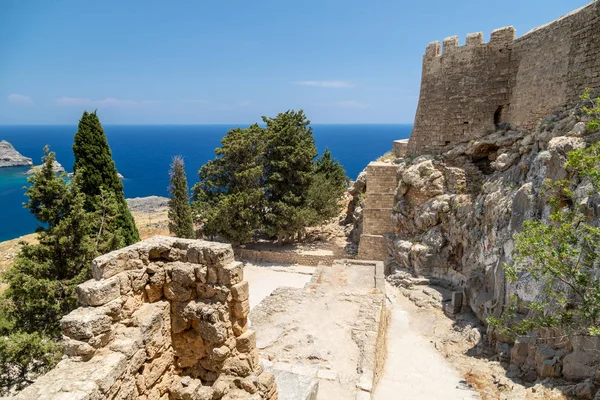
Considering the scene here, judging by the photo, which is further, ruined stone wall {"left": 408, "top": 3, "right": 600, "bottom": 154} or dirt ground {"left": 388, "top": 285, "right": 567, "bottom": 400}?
ruined stone wall {"left": 408, "top": 3, "right": 600, "bottom": 154}

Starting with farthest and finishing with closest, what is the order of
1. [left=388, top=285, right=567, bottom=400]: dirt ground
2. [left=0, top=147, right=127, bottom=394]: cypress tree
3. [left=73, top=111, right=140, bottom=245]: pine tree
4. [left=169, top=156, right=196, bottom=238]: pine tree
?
[left=169, top=156, right=196, bottom=238]: pine tree
[left=73, top=111, right=140, bottom=245]: pine tree
[left=0, top=147, right=127, bottom=394]: cypress tree
[left=388, top=285, right=567, bottom=400]: dirt ground

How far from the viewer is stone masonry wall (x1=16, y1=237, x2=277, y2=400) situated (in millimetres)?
4273

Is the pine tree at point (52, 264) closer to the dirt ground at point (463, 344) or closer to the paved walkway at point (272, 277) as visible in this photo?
the paved walkway at point (272, 277)

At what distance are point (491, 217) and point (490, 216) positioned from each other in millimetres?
107

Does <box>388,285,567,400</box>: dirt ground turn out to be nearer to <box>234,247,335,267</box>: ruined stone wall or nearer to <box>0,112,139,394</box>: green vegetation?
<box>234,247,335,267</box>: ruined stone wall

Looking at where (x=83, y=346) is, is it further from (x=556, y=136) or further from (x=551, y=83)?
(x=551, y=83)

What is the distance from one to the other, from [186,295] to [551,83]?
13696 millimetres

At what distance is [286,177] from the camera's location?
21000mm

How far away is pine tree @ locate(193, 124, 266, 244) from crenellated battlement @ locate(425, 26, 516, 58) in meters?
9.57

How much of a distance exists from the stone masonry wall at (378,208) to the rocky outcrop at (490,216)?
1.96 feet

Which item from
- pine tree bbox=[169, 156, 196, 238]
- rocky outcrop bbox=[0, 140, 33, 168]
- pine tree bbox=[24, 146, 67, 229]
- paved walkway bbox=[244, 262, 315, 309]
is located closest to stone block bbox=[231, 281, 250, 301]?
pine tree bbox=[24, 146, 67, 229]

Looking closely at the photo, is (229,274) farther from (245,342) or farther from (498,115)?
(498,115)

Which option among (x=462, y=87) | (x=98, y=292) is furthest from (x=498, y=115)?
(x=98, y=292)

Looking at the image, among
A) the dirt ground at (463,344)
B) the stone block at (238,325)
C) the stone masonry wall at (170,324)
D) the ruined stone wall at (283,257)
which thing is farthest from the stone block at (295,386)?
the ruined stone wall at (283,257)
